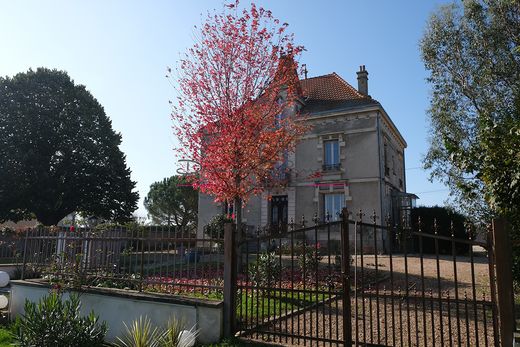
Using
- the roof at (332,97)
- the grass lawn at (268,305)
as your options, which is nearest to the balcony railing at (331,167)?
the roof at (332,97)

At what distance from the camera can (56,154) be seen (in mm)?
27609

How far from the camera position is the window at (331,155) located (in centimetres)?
2129

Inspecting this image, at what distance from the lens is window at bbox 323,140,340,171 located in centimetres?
2129

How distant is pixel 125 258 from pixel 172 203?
123ft

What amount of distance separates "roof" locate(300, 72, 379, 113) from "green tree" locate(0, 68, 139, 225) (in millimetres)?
15753

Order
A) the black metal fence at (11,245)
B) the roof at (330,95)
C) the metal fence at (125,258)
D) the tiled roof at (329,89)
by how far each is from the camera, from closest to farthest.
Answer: the metal fence at (125,258) → the black metal fence at (11,245) → the roof at (330,95) → the tiled roof at (329,89)

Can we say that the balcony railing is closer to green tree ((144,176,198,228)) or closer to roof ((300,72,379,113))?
roof ((300,72,379,113))

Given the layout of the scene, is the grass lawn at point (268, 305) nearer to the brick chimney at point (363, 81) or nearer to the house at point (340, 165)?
the house at point (340, 165)

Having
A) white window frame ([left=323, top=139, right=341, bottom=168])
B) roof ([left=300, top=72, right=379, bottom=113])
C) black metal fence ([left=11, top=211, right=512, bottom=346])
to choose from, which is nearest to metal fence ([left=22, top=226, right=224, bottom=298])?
black metal fence ([left=11, top=211, right=512, bottom=346])

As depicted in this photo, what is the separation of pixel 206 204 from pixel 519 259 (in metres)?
20.3

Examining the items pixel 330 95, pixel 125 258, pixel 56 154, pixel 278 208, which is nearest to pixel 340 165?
pixel 278 208

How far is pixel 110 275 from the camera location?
7.35 meters

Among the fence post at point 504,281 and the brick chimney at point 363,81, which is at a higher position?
the brick chimney at point 363,81

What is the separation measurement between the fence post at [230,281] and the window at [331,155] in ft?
51.8
